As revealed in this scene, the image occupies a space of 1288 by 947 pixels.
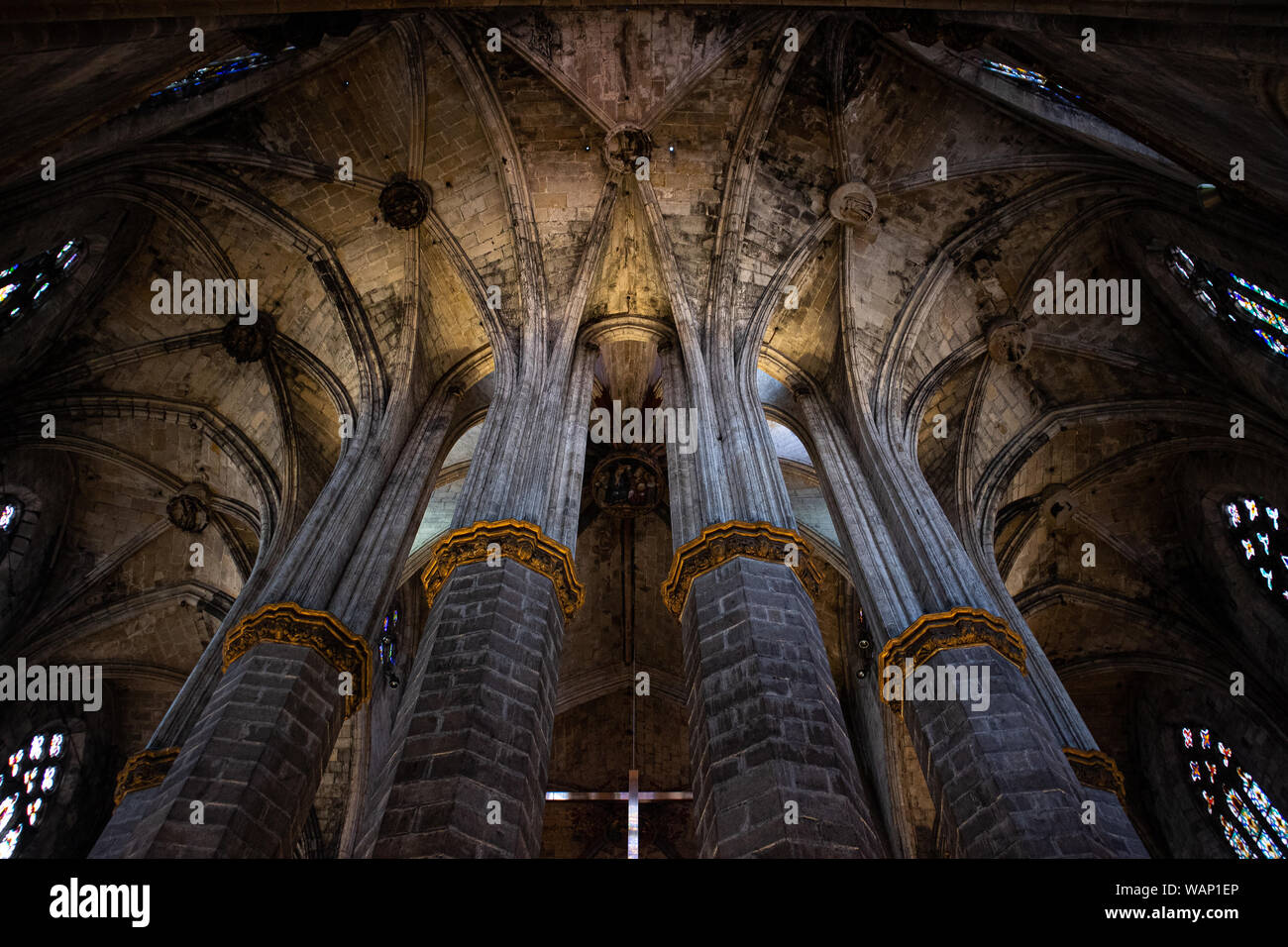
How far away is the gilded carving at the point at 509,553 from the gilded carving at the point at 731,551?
3.27ft

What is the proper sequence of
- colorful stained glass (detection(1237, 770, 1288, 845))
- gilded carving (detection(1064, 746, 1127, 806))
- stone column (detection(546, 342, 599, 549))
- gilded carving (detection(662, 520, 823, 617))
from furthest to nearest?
colorful stained glass (detection(1237, 770, 1288, 845)), stone column (detection(546, 342, 599, 549)), gilded carving (detection(1064, 746, 1127, 806)), gilded carving (detection(662, 520, 823, 617))

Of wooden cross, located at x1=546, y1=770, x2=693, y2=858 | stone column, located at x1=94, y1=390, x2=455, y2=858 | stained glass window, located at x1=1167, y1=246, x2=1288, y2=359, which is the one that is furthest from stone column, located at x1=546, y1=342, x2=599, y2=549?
stained glass window, located at x1=1167, y1=246, x2=1288, y2=359

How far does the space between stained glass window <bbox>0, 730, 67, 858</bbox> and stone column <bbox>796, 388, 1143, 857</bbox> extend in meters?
12.9

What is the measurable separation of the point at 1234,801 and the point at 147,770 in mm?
15486

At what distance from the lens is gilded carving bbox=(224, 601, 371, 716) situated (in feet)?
27.1

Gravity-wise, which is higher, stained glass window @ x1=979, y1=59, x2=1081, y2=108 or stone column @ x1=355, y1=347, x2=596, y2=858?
stained glass window @ x1=979, y1=59, x2=1081, y2=108

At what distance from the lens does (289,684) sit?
25.6ft

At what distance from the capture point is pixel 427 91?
42.1 ft

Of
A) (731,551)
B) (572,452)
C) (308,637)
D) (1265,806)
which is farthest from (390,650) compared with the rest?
(1265,806)

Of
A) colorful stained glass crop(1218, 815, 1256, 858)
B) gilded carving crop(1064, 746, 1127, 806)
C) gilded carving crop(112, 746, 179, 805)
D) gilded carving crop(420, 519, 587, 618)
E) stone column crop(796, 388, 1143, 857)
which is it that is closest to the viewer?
stone column crop(796, 388, 1143, 857)

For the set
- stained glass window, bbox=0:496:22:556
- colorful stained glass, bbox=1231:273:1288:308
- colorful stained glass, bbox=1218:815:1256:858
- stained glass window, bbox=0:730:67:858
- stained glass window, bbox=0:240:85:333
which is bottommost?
colorful stained glass, bbox=1218:815:1256:858

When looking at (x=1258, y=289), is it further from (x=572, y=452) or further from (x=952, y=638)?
(x=572, y=452)

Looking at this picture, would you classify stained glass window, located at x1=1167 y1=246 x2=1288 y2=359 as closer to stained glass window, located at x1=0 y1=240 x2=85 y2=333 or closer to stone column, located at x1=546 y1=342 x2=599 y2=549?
stone column, located at x1=546 y1=342 x2=599 y2=549

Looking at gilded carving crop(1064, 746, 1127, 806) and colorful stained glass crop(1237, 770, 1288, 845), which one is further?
colorful stained glass crop(1237, 770, 1288, 845)
